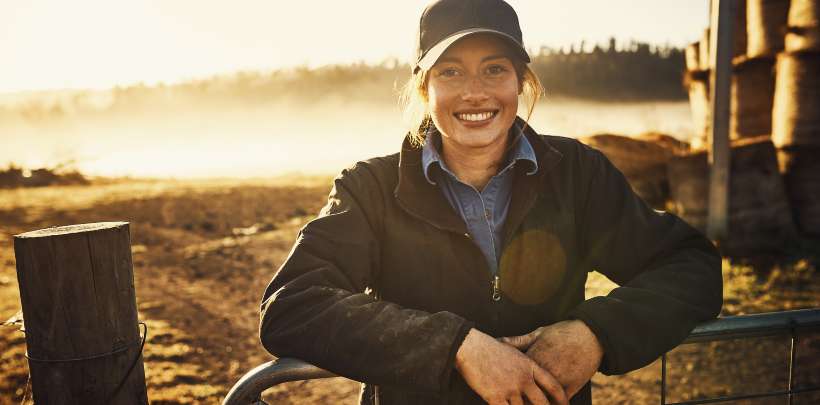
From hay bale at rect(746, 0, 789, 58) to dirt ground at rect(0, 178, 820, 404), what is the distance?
2955 millimetres

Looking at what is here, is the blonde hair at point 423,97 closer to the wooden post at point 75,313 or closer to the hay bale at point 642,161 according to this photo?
the wooden post at point 75,313

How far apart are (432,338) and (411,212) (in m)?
0.47

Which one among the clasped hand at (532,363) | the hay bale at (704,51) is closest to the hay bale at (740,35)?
the hay bale at (704,51)

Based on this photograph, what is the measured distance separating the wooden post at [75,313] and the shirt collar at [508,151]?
3.20ft

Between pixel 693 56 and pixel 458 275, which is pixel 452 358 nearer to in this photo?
pixel 458 275

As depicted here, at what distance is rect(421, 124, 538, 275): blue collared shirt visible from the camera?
1724 millimetres

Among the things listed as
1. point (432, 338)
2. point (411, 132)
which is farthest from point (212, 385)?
point (432, 338)

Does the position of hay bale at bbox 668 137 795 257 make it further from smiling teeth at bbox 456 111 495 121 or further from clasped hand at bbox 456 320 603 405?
clasped hand at bbox 456 320 603 405

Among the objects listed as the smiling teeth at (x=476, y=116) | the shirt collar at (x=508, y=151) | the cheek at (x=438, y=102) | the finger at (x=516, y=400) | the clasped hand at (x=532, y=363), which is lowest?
the finger at (x=516, y=400)

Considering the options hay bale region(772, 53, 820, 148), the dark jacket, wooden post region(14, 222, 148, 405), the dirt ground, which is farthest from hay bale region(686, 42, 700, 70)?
wooden post region(14, 222, 148, 405)

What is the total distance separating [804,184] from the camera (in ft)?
20.7

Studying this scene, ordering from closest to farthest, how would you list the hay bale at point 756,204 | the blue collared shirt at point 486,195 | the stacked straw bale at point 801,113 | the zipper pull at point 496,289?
the zipper pull at point 496,289
the blue collared shirt at point 486,195
the stacked straw bale at point 801,113
the hay bale at point 756,204

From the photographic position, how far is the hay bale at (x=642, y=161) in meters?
8.50

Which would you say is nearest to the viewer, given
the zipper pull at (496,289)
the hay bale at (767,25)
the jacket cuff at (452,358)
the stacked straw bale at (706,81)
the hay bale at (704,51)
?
the jacket cuff at (452,358)
